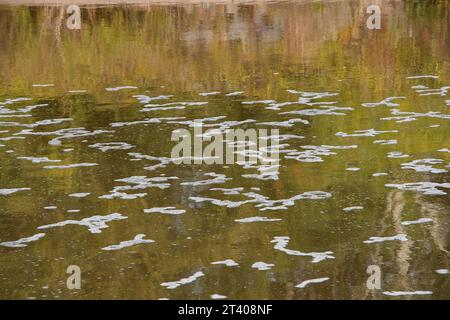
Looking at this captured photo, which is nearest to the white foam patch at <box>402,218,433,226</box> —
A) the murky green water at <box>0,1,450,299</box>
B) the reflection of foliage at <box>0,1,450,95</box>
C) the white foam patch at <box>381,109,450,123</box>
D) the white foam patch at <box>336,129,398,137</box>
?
the murky green water at <box>0,1,450,299</box>

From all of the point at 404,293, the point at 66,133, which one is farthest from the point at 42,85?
the point at 404,293

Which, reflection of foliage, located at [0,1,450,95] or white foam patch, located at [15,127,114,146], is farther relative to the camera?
reflection of foliage, located at [0,1,450,95]

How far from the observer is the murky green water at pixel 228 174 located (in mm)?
10336

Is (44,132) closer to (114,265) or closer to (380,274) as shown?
(114,265)

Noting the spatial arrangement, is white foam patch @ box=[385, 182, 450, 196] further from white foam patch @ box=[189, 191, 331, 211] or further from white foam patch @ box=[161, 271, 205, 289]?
white foam patch @ box=[161, 271, 205, 289]

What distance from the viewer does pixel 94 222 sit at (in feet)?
39.8

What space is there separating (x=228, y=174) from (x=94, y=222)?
2.64 m

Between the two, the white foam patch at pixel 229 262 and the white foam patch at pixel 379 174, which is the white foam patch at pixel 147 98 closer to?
the white foam patch at pixel 379 174

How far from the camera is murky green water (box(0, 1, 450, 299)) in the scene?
1034 cm

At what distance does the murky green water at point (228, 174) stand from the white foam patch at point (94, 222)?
29 millimetres

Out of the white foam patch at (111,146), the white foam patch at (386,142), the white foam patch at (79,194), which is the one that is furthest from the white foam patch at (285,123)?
the white foam patch at (79,194)

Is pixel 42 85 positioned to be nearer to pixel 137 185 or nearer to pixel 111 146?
pixel 111 146

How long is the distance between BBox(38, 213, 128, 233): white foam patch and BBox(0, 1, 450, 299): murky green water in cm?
3

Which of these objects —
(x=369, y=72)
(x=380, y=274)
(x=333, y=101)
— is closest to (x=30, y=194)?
(x=380, y=274)
